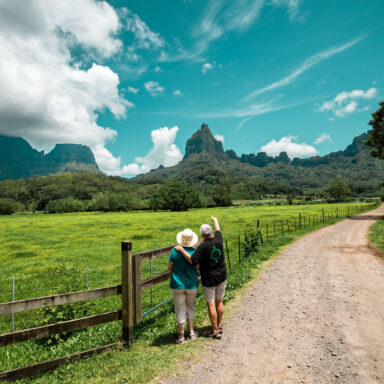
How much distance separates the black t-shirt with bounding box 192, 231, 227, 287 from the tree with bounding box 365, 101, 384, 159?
162ft

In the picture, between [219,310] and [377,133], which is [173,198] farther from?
[219,310]

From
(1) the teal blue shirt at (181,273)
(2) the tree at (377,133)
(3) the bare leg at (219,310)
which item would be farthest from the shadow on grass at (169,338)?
(2) the tree at (377,133)

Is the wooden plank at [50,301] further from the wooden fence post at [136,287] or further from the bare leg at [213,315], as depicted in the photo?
the bare leg at [213,315]

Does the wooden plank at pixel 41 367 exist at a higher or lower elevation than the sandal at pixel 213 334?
higher

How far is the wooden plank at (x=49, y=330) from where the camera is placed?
180 inches

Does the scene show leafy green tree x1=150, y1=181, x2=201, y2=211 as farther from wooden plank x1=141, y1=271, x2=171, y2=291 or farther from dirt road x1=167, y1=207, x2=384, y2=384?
wooden plank x1=141, y1=271, x2=171, y2=291

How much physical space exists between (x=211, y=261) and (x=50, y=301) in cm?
356

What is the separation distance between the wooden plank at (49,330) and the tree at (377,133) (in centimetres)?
5186

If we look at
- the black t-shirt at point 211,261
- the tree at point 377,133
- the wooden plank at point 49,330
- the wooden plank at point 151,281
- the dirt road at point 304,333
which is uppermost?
the tree at point 377,133

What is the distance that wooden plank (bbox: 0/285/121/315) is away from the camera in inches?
185

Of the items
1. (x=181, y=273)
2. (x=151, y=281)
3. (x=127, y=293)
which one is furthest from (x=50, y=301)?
(x=181, y=273)

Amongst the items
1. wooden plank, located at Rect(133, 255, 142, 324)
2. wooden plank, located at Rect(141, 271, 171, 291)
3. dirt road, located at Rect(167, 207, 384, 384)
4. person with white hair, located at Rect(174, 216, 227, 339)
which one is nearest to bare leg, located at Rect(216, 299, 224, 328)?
person with white hair, located at Rect(174, 216, 227, 339)

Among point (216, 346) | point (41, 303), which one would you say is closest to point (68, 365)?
point (41, 303)

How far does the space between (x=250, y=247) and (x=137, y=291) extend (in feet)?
42.2
